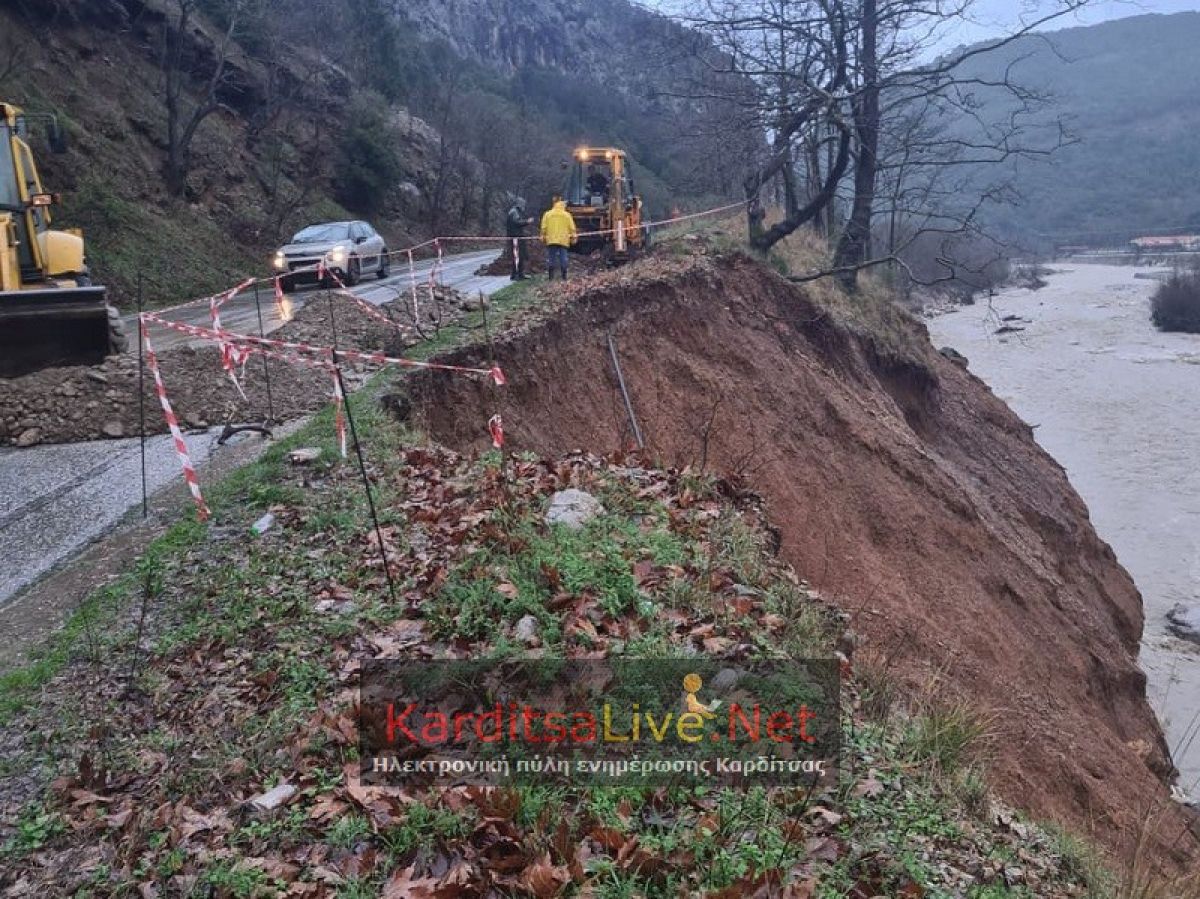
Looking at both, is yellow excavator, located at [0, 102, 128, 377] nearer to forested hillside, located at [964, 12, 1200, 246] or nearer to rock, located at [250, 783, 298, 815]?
rock, located at [250, 783, 298, 815]

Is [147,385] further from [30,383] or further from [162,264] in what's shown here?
[162,264]

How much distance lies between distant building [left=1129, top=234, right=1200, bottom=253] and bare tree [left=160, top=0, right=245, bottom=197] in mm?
76684

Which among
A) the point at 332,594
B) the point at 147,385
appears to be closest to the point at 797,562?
the point at 332,594

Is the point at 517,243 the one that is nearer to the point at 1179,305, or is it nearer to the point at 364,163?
the point at 364,163

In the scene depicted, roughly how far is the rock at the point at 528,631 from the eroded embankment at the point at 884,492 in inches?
84.4

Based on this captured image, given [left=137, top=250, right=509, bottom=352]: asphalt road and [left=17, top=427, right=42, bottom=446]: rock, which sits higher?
[left=137, top=250, right=509, bottom=352]: asphalt road

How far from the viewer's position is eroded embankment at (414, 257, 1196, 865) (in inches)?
320

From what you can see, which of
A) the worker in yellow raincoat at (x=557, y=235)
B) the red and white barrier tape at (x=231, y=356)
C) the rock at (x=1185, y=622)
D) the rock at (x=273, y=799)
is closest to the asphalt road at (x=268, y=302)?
the worker in yellow raincoat at (x=557, y=235)

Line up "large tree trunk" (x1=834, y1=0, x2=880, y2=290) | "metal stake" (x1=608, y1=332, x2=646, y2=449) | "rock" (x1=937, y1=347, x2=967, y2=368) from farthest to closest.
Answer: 1. "rock" (x1=937, y1=347, x2=967, y2=368)
2. "large tree trunk" (x1=834, y1=0, x2=880, y2=290)
3. "metal stake" (x1=608, y1=332, x2=646, y2=449)

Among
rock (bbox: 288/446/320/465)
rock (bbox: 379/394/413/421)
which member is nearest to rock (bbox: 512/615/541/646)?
rock (bbox: 288/446/320/465)

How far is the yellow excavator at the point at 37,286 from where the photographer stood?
33.8 feet

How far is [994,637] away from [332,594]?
821 cm

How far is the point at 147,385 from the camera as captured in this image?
1051 cm

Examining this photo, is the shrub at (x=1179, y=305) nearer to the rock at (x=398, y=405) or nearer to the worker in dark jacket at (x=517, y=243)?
the worker in dark jacket at (x=517, y=243)
